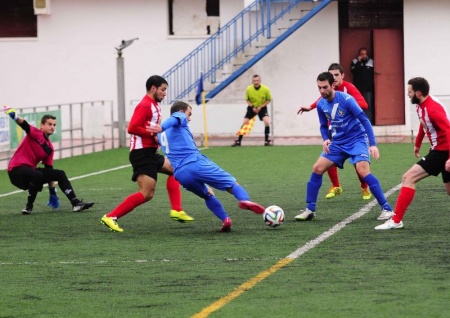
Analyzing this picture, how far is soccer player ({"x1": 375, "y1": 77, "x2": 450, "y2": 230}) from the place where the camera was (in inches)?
499

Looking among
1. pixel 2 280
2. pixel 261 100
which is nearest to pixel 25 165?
pixel 2 280

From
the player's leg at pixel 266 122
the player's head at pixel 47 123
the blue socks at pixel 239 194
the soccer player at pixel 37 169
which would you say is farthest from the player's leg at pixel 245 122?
the blue socks at pixel 239 194

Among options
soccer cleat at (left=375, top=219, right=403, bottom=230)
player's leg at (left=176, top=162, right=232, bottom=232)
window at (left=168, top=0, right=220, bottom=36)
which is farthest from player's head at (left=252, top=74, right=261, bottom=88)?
soccer cleat at (left=375, top=219, right=403, bottom=230)

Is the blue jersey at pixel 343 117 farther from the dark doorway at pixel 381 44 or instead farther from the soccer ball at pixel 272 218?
the dark doorway at pixel 381 44

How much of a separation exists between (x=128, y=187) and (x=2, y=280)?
31.9 ft

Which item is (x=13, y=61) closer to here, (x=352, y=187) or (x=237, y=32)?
(x=237, y=32)

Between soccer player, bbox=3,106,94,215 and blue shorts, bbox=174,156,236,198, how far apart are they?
10.4 ft

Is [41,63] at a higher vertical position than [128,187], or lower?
higher

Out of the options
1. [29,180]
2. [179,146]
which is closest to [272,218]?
[179,146]

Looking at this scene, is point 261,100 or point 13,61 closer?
point 261,100

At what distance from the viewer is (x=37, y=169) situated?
16.7 m

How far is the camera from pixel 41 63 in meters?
36.2

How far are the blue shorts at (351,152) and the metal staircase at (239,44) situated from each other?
61.4 ft

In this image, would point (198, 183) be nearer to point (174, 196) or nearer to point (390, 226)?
point (174, 196)
